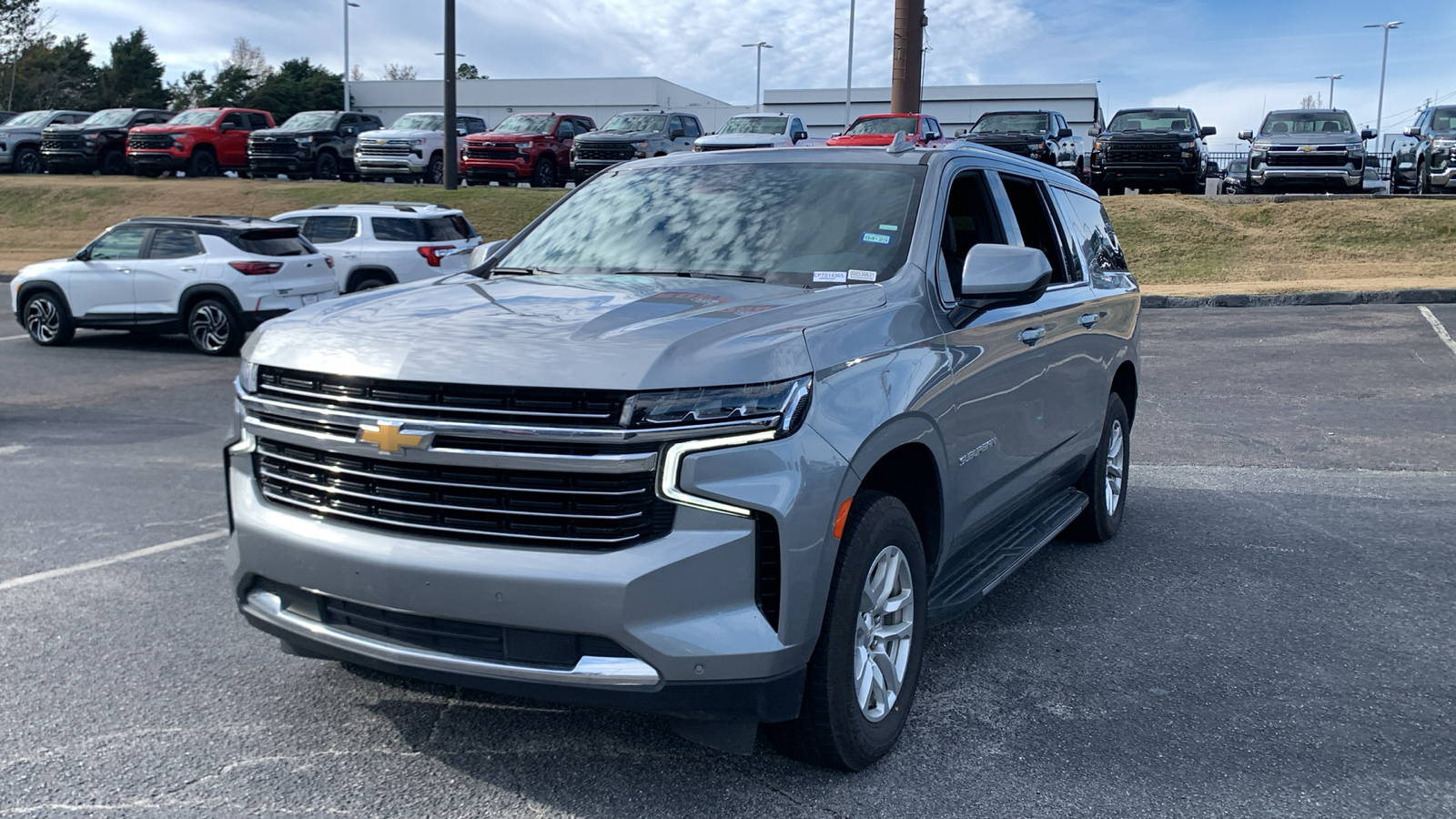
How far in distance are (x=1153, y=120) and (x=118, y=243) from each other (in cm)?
2017

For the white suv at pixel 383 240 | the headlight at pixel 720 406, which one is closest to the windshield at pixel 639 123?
the white suv at pixel 383 240

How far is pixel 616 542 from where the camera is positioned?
3.15 metres

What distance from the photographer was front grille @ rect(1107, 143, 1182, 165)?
82.3 ft

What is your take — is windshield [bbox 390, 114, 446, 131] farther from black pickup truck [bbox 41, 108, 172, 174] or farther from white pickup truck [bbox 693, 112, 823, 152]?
white pickup truck [bbox 693, 112, 823, 152]

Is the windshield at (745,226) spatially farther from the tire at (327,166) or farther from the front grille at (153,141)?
the front grille at (153,141)

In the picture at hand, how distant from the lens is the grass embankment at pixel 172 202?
28203 millimetres

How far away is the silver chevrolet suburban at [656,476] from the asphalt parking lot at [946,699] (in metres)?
0.38

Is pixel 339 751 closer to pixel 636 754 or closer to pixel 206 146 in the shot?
pixel 636 754

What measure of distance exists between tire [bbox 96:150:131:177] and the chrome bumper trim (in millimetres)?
37394

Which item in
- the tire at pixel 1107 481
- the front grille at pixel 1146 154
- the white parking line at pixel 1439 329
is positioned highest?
the front grille at pixel 1146 154

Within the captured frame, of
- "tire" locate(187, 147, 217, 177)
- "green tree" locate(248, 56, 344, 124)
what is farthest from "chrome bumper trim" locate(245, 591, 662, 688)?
"green tree" locate(248, 56, 344, 124)

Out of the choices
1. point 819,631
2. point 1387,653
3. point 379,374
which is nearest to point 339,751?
point 379,374

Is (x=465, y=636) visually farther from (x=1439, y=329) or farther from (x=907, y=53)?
(x=907, y=53)

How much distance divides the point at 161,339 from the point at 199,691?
45.1 ft
